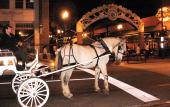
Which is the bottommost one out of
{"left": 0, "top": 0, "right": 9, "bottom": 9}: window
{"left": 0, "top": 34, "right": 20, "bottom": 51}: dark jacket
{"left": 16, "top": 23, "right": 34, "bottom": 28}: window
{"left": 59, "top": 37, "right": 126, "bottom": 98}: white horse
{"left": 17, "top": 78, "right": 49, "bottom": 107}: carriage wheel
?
{"left": 17, "top": 78, "right": 49, "bottom": 107}: carriage wheel

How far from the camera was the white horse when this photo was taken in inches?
452

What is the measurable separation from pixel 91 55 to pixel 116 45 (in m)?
1.06

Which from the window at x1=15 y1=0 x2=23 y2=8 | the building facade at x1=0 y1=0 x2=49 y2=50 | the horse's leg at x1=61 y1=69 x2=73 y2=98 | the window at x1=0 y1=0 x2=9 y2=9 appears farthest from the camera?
the window at x1=15 y1=0 x2=23 y2=8

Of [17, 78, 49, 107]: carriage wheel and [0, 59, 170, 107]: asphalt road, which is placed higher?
[17, 78, 49, 107]: carriage wheel

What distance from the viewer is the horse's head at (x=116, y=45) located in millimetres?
12047

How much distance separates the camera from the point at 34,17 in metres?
37.9

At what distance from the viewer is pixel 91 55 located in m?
11.7

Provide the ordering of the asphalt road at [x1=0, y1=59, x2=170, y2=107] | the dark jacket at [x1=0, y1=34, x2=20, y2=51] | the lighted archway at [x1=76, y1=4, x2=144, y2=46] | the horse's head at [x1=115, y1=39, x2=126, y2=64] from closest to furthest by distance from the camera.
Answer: the asphalt road at [x1=0, y1=59, x2=170, y2=107] → the dark jacket at [x1=0, y1=34, x2=20, y2=51] → the horse's head at [x1=115, y1=39, x2=126, y2=64] → the lighted archway at [x1=76, y1=4, x2=144, y2=46]

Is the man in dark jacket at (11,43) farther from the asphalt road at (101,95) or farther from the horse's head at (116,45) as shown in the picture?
the horse's head at (116,45)

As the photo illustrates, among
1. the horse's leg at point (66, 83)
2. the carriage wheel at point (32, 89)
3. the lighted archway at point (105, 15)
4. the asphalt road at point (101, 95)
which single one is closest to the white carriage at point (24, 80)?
the carriage wheel at point (32, 89)

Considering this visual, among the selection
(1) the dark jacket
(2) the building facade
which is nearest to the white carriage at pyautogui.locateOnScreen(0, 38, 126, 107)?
(1) the dark jacket

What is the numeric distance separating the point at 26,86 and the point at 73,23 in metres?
47.3

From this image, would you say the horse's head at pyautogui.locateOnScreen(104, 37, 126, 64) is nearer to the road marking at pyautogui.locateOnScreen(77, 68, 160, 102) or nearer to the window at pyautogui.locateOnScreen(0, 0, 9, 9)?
the road marking at pyautogui.locateOnScreen(77, 68, 160, 102)

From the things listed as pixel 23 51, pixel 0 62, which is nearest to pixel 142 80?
pixel 23 51
